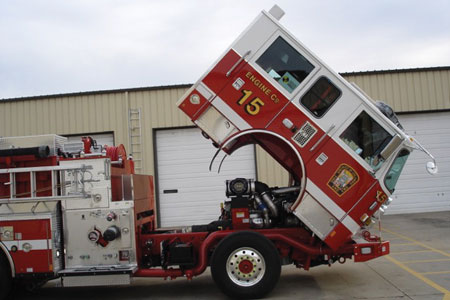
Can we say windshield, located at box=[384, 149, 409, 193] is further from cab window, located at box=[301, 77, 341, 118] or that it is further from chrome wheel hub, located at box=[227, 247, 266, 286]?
chrome wheel hub, located at box=[227, 247, 266, 286]

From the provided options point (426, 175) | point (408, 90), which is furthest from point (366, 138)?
point (426, 175)

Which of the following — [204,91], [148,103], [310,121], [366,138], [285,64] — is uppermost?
[148,103]

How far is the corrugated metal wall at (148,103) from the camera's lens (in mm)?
15141

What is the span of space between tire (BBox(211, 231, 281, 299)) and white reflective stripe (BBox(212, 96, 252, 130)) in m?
1.49

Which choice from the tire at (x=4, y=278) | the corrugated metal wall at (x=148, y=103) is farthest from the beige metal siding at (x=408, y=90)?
the tire at (x=4, y=278)

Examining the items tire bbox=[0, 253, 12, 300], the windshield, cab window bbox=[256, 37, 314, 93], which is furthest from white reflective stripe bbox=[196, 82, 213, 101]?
tire bbox=[0, 253, 12, 300]

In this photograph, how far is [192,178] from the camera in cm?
1517

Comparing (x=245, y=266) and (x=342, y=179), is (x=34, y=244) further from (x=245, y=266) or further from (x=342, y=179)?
(x=342, y=179)

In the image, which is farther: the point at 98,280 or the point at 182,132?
the point at 182,132

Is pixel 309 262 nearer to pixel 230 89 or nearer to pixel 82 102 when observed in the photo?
pixel 230 89

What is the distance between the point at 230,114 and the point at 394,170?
2.40m

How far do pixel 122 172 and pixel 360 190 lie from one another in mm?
3633

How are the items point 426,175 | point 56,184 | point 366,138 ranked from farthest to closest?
point 426,175, point 56,184, point 366,138

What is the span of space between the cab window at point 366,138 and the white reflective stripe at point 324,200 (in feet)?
2.39
